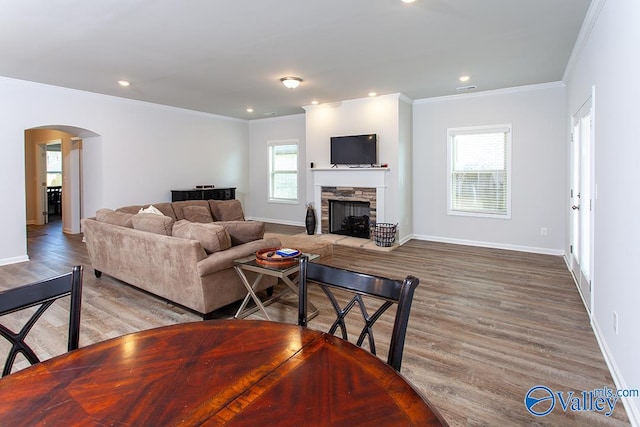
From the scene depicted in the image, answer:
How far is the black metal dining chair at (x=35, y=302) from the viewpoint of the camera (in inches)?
45.8

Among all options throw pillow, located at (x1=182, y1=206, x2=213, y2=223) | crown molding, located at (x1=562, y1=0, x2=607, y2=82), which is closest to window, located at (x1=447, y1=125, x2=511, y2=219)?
crown molding, located at (x1=562, y1=0, x2=607, y2=82)

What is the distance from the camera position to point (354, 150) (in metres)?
6.64

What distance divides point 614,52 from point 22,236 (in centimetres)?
725

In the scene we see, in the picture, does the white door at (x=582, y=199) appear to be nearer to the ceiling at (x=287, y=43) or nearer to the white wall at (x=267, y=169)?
the ceiling at (x=287, y=43)

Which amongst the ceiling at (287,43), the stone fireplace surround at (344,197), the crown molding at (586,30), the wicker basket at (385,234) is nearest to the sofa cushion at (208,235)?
the ceiling at (287,43)

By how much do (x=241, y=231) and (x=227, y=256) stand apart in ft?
1.52

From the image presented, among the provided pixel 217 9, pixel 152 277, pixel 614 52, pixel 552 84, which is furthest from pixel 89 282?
pixel 552 84

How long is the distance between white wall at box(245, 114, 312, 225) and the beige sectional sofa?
488cm

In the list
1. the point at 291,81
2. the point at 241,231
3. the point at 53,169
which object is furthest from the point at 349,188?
the point at 53,169

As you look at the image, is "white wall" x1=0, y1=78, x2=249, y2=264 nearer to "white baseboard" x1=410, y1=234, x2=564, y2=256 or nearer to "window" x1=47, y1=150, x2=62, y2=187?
"white baseboard" x1=410, y1=234, x2=564, y2=256

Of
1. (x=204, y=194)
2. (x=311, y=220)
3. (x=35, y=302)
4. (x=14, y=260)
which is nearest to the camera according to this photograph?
(x=35, y=302)

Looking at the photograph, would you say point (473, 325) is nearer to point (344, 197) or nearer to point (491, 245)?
point (491, 245)

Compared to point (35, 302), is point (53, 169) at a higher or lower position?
higher

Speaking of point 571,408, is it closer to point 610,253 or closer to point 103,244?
point 610,253
